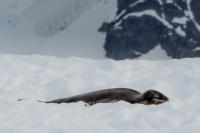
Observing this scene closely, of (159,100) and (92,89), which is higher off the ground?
(159,100)

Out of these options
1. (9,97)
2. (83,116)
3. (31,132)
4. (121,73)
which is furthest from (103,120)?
(121,73)

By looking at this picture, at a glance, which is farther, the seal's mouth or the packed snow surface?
the seal's mouth

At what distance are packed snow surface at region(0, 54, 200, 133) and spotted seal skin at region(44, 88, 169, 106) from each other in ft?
0.83

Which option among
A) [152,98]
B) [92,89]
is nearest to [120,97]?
[152,98]

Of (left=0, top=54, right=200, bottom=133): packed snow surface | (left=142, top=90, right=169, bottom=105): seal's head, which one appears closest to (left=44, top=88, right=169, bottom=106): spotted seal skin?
(left=142, top=90, right=169, bottom=105): seal's head

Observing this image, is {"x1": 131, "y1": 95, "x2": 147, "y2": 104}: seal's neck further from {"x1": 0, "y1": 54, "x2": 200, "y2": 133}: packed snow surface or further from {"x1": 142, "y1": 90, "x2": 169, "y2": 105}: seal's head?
{"x1": 0, "y1": 54, "x2": 200, "y2": 133}: packed snow surface

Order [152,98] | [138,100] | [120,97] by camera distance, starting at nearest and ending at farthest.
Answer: [152,98] < [138,100] < [120,97]

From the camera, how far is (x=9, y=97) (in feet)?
33.5

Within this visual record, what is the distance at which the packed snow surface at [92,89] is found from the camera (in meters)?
7.90

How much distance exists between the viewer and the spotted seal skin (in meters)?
9.41

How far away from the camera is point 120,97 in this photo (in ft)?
32.1

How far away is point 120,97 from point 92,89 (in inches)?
53.8

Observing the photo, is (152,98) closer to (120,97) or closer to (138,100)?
(138,100)

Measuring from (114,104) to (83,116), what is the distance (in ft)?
2.16
